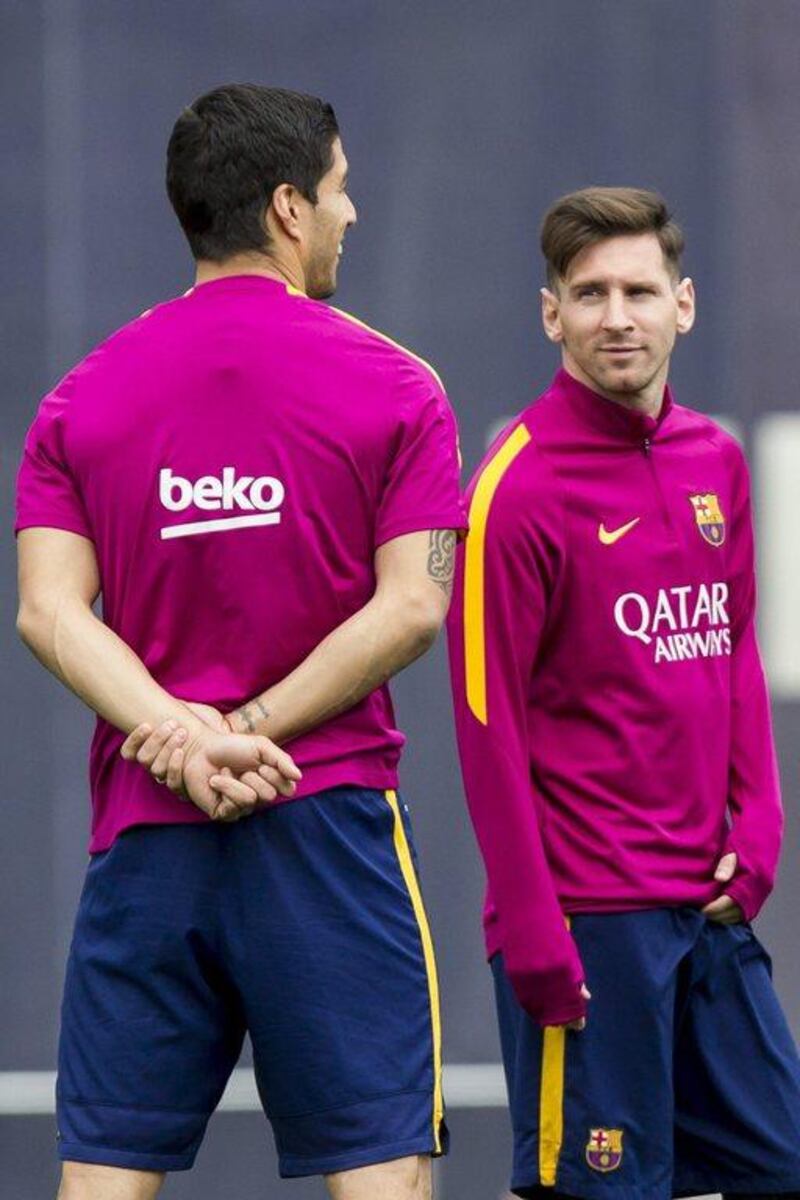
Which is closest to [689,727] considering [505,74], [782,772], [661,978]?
[661,978]

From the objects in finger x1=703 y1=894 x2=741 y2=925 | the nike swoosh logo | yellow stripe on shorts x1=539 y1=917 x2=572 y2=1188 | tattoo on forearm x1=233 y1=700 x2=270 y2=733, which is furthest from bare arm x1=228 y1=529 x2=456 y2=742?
finger x1=703 y1=894 x2=741 y2=925

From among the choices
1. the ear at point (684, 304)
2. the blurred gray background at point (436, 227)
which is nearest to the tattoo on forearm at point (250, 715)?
the ear at point (684, 304)

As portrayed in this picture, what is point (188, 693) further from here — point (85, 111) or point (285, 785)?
point (85, 111)

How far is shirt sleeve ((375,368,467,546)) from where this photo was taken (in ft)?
10.1

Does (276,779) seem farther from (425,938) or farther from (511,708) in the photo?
(511,708)

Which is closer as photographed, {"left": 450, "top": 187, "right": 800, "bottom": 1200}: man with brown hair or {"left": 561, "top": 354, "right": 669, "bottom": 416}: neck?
{"left": 450, "top": 187, "right": 800, "bottom": 1200}: man with brown hair

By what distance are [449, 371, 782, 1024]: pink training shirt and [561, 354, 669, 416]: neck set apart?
2cm

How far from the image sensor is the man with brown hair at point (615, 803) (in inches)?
139

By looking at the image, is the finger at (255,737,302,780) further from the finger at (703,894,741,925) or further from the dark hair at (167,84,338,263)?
the finger at (703,894,741,925)

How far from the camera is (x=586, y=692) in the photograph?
3.57m

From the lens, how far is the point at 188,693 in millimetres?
3092

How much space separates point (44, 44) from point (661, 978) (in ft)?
7.83

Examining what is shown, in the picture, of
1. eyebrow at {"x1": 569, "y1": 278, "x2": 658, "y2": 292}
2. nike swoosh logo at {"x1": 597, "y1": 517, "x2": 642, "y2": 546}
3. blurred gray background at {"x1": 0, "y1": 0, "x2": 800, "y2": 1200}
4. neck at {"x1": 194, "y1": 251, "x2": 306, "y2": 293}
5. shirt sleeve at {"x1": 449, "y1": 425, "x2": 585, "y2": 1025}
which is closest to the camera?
neck at {"x1": 194, "y1": 251, "x2": 306, "y2": 293}

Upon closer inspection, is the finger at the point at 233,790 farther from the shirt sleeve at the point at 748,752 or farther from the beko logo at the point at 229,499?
the shirt sleeve at the point at 748,752
